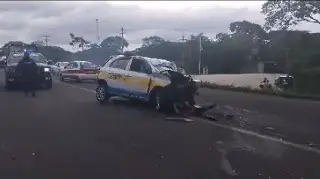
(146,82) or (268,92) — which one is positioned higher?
(146,82)

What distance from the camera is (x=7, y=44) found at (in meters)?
50.3

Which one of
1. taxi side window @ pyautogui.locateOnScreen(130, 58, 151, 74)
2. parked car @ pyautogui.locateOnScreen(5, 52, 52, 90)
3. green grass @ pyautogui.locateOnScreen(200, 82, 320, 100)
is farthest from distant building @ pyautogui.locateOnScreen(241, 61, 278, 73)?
taxi side window @ pyautogui.locateOnScreen(130, 58, 151, 74)

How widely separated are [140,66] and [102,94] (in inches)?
95.1

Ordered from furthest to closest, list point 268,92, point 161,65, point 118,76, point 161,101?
point 268,92
point 118,76
point 161,65
point 161,101

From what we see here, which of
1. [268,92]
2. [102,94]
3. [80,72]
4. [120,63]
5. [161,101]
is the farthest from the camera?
[80,72]

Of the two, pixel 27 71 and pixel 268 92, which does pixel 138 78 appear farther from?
pixel 268 92

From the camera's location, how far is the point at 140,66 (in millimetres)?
16719

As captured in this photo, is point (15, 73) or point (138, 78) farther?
point (15, 73)

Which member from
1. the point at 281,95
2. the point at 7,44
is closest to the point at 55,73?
the point at 7,44

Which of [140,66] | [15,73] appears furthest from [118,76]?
[15,73]

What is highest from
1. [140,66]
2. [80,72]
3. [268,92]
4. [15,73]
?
[140,66]

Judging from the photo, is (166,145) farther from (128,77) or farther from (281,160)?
(128,77)

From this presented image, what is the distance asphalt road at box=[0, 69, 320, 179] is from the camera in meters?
7.56

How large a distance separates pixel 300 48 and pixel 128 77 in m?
21.1
